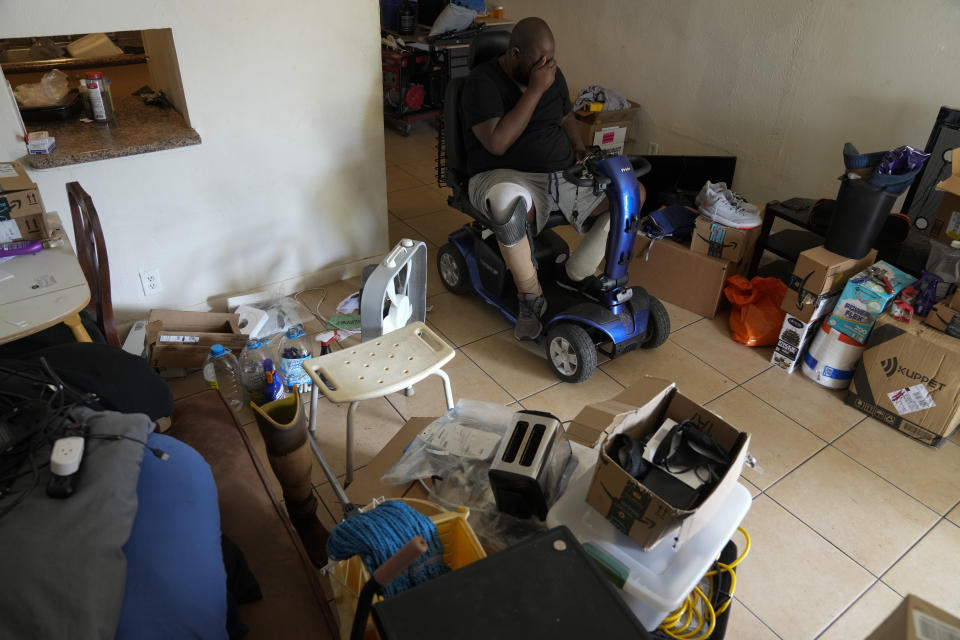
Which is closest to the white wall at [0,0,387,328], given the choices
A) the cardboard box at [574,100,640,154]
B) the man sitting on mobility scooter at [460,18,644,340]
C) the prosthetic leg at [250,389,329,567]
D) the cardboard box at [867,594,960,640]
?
the man sitting on mobility scooter at [460,18,644,340]

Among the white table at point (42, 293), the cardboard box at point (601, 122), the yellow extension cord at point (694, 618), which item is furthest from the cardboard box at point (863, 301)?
the white table at point (42, 293)

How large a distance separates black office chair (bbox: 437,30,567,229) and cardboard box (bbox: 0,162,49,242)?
5.16 feet

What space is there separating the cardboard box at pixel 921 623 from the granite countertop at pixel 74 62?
3.87 metres

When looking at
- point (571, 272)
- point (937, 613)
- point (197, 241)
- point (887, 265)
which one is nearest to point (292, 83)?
point (197, 241)

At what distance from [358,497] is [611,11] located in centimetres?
374

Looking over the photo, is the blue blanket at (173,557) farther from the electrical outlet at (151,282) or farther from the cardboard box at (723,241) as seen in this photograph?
the cardboard box at (723,241)

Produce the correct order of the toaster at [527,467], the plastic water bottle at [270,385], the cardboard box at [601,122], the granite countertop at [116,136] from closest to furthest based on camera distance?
the toaster at [527,467], the plastic water bottle at [270,385], the granite countertop at [116,136], the cardboard box at [601,122]

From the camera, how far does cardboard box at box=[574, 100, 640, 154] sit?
4023mm

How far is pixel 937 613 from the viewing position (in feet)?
2.92

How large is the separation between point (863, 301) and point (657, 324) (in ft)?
2.54

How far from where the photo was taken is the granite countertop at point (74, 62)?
3.22m

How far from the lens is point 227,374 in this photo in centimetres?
258

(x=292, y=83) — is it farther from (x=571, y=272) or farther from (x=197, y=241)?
(x=571, y=272)

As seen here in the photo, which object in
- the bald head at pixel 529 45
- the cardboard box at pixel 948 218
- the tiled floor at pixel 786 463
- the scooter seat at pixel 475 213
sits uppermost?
the bald head at pixel 529 45
